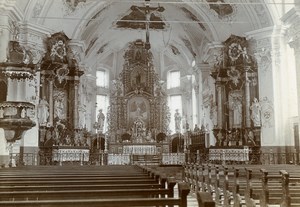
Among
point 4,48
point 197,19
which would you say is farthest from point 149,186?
point 197,19

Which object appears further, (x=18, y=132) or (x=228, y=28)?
(x=228, y=28)

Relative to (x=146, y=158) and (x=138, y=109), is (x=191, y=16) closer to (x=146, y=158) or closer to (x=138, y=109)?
(x=146, y=158)

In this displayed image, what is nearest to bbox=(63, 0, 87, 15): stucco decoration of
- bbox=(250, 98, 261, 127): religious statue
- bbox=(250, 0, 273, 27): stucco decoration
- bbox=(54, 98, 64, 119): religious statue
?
bbox=(54, 98, 64, 119): religious statue

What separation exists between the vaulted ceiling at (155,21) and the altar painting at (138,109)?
3.06 metres

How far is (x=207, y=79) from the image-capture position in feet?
72.2

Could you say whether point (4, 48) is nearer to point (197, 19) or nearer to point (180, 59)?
point (197, 19)

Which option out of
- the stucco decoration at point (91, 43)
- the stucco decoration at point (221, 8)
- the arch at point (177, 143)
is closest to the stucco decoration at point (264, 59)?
the stucco decoration at point (221, 8)

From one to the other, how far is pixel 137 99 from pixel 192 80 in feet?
12.1

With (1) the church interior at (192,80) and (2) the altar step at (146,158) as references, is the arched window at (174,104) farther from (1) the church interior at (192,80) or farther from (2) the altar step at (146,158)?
(2) the altar step at (146,158)

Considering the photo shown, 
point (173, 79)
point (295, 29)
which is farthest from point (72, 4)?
point (173, 79)

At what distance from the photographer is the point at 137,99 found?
26.8 meters

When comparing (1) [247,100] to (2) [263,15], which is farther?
(1) [247,100]

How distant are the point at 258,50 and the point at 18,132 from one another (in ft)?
31.4

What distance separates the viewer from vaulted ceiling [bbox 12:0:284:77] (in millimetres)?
16594
